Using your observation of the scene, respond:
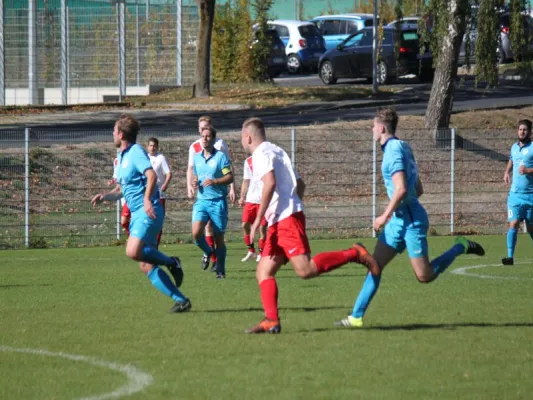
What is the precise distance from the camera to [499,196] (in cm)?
2531

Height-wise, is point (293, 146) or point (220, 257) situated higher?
point (293, 146)

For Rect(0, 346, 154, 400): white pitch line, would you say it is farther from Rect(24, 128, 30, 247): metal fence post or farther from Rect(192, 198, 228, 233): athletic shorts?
Rect(24, 128, 30, 247): metal fence post

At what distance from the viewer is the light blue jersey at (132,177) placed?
10.5 m

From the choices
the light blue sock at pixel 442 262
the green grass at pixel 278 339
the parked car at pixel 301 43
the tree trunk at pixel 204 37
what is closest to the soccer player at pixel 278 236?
→ the green grass at pixel 278 339

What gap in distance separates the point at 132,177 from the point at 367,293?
2546mm

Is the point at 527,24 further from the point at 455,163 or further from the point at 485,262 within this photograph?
the point at 485,262

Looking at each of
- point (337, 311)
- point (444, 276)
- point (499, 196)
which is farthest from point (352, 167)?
point (337, 311)

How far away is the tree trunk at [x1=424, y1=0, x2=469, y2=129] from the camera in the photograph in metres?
27.0

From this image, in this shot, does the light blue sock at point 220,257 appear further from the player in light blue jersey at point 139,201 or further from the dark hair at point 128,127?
the dark hair at point 128,127

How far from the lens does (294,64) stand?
45.6 metres

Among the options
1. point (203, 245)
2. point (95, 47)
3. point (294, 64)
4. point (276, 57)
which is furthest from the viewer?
point (294, 64)

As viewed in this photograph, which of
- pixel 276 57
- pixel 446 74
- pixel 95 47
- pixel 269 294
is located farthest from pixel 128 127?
pixel 276 57

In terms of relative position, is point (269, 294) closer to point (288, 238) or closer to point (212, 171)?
point (288, 238)

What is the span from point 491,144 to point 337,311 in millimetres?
16244
